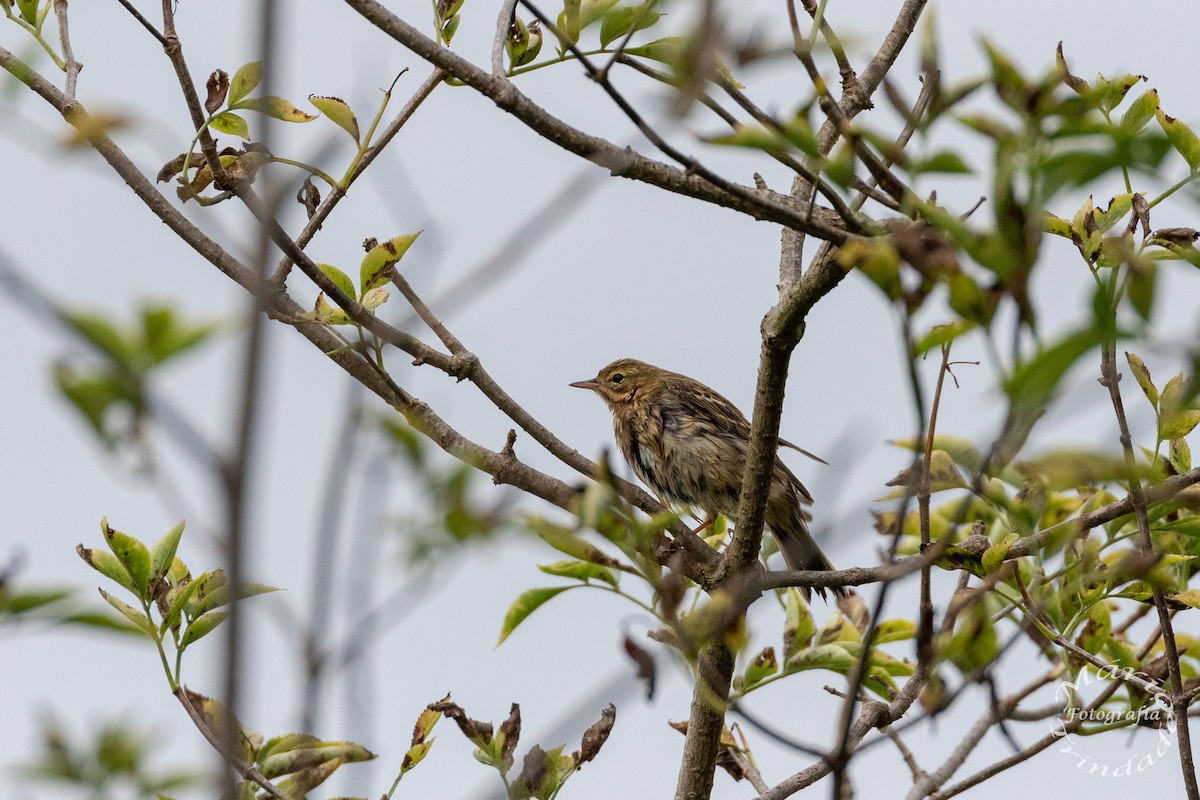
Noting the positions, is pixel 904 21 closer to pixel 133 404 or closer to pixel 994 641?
pixel 994 641

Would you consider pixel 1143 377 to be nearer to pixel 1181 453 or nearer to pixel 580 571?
pixel 1181 453

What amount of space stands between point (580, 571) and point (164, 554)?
112 centimetres

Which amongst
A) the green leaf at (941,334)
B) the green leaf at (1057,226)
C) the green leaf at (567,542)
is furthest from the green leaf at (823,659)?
the green leaf at (941,334)

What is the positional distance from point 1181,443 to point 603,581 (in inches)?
72.9

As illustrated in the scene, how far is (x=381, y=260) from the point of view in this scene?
3793mm

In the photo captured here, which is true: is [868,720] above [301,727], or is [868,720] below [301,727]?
above

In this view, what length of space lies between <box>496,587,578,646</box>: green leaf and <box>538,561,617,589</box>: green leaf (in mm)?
58

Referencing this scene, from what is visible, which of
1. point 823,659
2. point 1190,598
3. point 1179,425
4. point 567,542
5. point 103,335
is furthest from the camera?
point 823,659

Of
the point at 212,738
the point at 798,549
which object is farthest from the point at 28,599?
the point at 798,549

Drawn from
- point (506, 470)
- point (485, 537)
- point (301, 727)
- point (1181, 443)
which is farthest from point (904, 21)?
point (301, 727)

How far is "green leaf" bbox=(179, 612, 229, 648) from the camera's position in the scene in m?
3.48

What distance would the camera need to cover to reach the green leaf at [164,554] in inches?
139

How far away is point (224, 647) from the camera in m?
1.21

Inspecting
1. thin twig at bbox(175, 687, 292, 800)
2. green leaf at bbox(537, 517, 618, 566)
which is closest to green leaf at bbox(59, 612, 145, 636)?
green leaf at bbox(537, 517, 618, 566)
